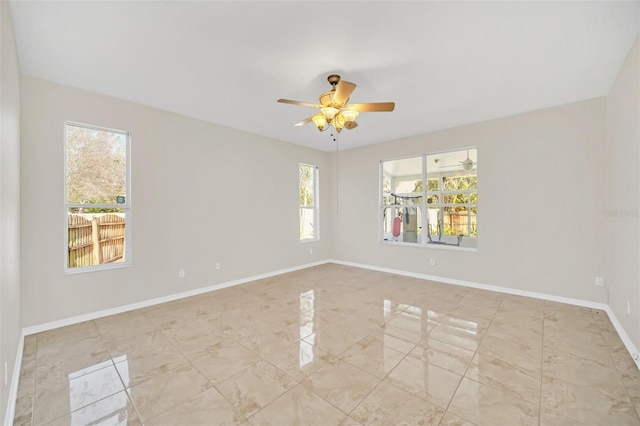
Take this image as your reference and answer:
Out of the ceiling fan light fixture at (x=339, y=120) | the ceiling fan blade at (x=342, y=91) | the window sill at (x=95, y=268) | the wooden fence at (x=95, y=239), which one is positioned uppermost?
the ceiling fan blade at (x=342, y=91)

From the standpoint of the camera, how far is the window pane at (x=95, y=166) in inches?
126

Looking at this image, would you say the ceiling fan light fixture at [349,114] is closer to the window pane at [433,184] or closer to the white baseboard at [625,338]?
the window pane at [433,184]

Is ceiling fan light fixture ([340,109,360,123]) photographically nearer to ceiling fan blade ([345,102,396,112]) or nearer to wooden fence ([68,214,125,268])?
ceiling fan blade ([345,102,396,112])

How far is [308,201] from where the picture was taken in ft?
20.7

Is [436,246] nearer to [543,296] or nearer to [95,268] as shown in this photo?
[543,296]

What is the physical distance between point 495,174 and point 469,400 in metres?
3.58

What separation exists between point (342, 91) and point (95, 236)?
11.4 ft

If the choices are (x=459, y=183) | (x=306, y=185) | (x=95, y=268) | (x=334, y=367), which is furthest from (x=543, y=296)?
(x=95, y=268)

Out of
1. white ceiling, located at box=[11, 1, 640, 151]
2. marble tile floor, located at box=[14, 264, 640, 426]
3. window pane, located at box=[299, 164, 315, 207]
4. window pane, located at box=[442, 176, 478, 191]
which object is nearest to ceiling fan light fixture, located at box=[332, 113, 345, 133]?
white ceiling, located at box=[11, 1, 640, 151]

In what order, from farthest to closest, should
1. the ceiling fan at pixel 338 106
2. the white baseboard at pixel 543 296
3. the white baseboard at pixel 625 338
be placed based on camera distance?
the ceiling fan at pixel 338 106
the white baseboard at pixel 543 296
the white baseboard at pixel 625 338

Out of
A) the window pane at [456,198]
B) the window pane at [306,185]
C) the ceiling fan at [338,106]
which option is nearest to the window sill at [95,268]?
the ceiling fan at [338,106]

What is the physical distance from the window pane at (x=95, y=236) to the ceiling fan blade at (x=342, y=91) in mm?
3153

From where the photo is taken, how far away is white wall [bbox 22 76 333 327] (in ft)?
9.57

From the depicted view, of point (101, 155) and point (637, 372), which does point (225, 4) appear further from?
point (637, 372)
